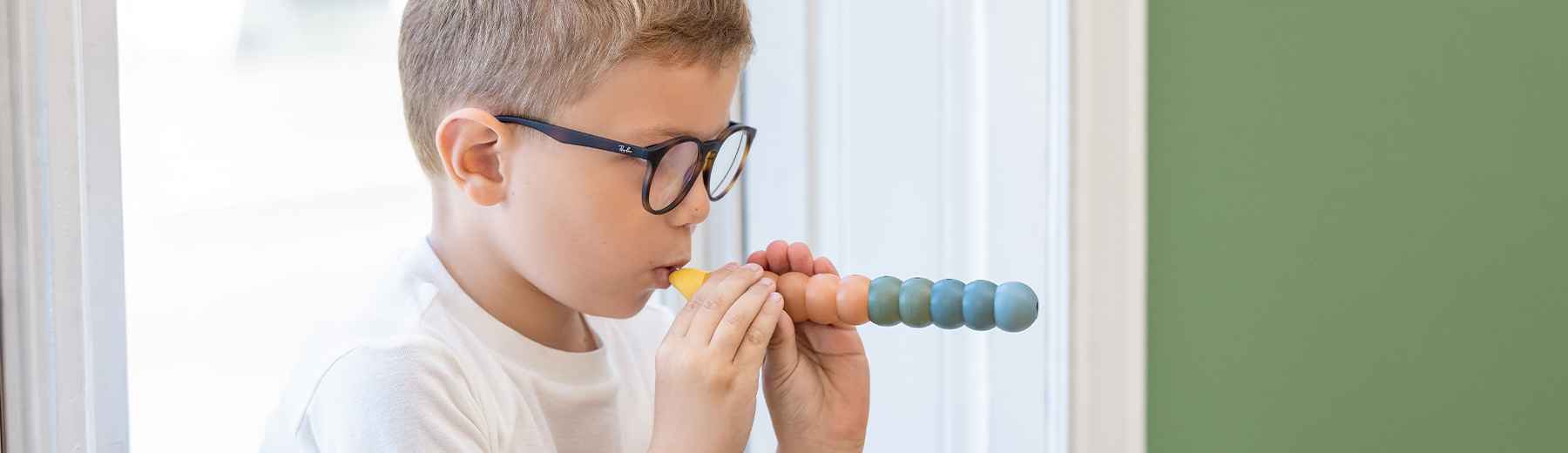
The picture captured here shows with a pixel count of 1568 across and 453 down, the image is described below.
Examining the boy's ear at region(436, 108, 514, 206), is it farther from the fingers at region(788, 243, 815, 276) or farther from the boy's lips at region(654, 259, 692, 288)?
the fingers at region(788, 243, 815, 276)

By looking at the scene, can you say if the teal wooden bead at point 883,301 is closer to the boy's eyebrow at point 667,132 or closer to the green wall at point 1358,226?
the boy's eyebrow at point 667,132

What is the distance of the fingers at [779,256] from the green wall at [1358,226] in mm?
480

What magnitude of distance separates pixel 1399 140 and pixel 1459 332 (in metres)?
0.30

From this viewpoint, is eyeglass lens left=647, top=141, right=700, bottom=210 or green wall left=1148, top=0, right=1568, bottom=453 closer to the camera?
eyeglass lens left=647, top=141, right=700, bottom=210

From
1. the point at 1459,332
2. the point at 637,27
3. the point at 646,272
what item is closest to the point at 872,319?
the point at 646,272

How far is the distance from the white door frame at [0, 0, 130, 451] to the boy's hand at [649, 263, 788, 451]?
0.47 meters

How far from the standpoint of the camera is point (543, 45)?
85 cm

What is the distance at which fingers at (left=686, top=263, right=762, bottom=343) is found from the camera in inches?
34.7

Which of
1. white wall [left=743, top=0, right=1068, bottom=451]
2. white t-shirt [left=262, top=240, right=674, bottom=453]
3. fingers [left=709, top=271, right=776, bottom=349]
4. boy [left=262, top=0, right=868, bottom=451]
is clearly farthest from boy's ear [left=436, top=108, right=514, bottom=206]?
white wall [left=743, top=0, right=1068, bottom=451]

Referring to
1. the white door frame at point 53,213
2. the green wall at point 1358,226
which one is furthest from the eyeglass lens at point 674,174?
the green wall at point 1358,226

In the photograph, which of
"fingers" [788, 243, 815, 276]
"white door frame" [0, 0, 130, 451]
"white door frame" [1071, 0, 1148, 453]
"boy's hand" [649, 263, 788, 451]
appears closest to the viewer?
"white door frame" [0, 0, 130, 451]

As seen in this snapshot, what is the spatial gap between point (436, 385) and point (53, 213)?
0.32 metres

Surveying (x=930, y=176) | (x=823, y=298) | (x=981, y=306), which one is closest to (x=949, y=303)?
(x=981, y=306)

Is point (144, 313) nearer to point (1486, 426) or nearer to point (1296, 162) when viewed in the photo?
point (1296, 162)
